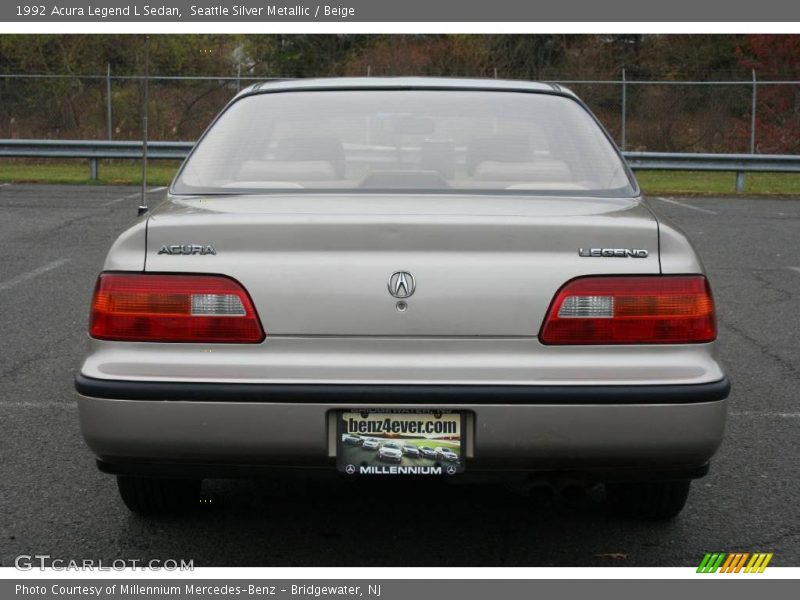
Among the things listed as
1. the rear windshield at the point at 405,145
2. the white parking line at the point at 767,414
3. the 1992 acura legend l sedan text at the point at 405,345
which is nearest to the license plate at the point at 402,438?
the 1992 acura legend l sedan text at the point at 405,345

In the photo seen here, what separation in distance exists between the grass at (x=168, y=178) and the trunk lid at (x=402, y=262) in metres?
14.8

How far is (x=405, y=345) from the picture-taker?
3.21 m

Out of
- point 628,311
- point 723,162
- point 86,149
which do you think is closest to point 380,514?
point 628,311

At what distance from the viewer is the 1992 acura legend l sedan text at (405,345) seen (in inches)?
125

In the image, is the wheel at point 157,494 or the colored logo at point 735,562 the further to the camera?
the wheel at point 157,494

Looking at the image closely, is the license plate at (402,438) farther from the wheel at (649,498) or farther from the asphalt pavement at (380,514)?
the wheel at (649,498)

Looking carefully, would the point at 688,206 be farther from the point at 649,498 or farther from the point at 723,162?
the point at 649,498

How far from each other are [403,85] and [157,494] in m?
1.75

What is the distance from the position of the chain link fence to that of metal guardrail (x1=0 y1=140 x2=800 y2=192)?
384cm

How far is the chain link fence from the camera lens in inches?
894

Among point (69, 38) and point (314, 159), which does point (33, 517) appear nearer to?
point (314, 159)

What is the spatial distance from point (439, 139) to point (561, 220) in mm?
966

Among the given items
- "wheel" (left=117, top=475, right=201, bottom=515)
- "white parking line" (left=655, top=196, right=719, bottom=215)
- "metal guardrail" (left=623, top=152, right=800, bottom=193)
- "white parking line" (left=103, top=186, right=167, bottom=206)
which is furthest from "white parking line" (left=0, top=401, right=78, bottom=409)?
"metal guardrail" (left=623, top=152, right=800, bottom=193)

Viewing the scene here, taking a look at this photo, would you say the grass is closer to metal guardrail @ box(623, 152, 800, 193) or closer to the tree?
metal guardrail @ box(623, 152, 800, 193)
